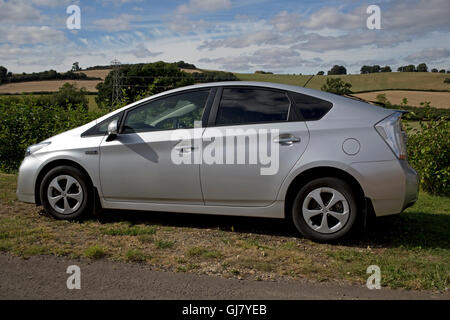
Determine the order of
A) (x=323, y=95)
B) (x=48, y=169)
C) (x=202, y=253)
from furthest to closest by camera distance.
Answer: (x=48, y=169) → (x=323, y=95) → (x=202, y=253)

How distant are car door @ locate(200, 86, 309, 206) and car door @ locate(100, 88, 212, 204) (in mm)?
214

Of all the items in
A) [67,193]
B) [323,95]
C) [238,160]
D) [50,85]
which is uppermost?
[50,85]

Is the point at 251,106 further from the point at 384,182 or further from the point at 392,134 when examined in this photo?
the point at 384,182

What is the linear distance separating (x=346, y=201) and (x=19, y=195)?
165 inches

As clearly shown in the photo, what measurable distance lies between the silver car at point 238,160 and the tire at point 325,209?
0.01m

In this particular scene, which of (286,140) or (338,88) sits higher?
(338,88)

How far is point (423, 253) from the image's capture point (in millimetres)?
4793

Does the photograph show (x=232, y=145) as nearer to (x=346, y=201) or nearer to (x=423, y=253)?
(x=346, y=201)

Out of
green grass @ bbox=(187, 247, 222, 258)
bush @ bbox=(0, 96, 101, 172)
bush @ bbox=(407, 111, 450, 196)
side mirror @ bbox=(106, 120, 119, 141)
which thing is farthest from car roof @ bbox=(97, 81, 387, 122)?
bush @ bbox=(0, 96, 101, 172)

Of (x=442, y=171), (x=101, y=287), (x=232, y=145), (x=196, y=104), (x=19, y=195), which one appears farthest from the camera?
(x=442, y=171)

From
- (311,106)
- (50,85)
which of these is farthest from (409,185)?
(50,85)

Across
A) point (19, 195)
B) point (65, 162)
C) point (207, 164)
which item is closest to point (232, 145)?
point (207, 164)

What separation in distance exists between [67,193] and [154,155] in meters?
1.30

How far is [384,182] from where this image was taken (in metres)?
4.73
